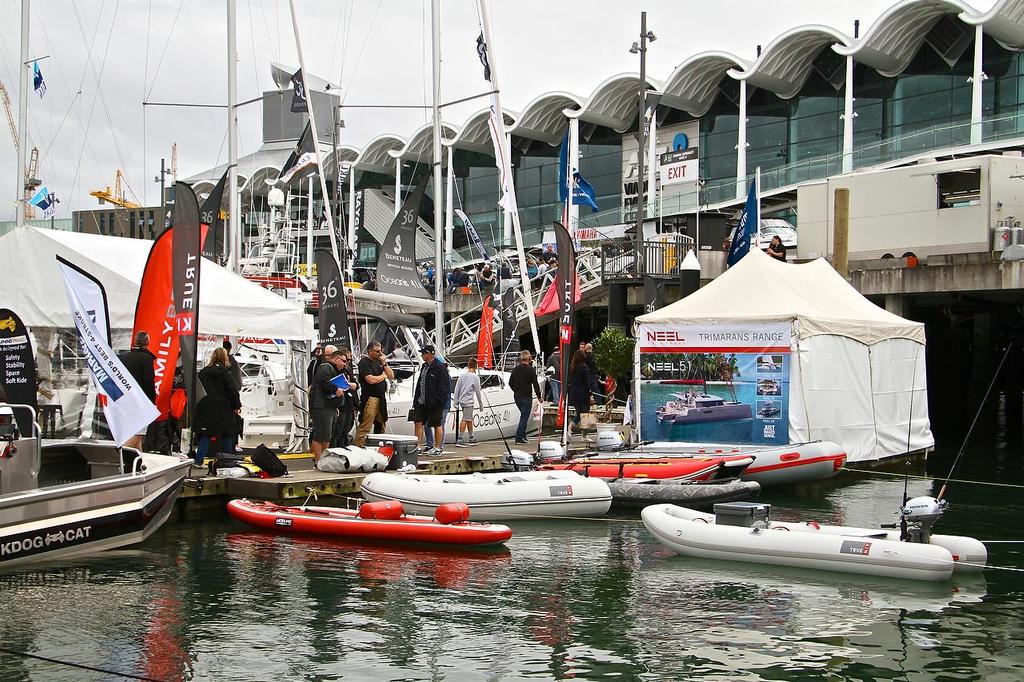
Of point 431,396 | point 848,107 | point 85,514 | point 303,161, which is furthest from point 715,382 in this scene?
point 848,107

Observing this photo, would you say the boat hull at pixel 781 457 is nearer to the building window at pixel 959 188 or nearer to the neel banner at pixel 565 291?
the neel banner at pixel 565 291

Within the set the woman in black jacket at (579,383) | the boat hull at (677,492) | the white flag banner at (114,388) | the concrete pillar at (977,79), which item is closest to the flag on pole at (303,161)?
the woman in black jacket at (579,383)

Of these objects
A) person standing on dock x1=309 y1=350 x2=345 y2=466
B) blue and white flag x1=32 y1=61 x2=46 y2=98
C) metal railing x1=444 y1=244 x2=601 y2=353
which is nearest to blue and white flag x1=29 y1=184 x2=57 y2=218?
blue and white flag x1=32 y1=61 x2=46 y2=98

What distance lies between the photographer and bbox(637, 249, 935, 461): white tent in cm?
1775

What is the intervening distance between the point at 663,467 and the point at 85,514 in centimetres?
795

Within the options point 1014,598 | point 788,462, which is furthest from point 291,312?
point 1014,598

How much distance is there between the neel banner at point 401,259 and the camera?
67.6ft

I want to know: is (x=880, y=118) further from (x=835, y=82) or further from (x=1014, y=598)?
(x=1014, y=598)

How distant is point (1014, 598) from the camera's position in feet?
33.7

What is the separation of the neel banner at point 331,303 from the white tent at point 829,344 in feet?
17.0

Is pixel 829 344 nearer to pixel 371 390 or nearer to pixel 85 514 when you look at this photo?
pixel 371 390

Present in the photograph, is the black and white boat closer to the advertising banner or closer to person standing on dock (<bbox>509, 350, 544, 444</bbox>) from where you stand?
person standing on dock (<bbox>509, 350, 544, 444</bbox>)

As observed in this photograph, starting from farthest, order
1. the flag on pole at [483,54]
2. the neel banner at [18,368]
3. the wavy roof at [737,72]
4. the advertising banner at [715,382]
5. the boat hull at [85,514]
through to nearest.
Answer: the wavy roof at [737,72], the flag on pole at [483,54], the advertising banner at [715,382], the neel banner at [18,368], the boat hull at [85,514]

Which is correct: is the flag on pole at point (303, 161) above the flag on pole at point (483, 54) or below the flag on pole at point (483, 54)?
below
